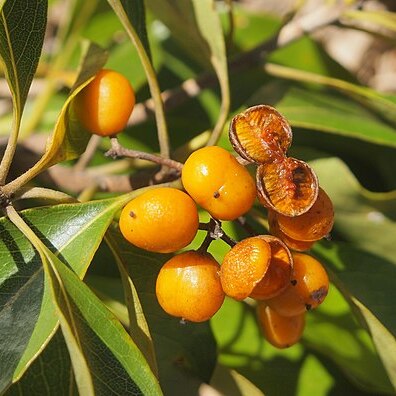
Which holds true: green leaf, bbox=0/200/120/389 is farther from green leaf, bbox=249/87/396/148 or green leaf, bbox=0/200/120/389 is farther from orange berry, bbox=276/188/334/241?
green leaf, bbox=249/87/396/148

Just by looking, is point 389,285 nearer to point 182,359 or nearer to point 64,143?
point 182,359

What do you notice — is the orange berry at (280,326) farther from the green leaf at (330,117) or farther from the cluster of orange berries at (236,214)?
the green leaf at (330,117)

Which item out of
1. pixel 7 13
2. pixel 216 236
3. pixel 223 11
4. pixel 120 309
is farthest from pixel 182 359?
pixel 223 11

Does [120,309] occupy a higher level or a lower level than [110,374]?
lower

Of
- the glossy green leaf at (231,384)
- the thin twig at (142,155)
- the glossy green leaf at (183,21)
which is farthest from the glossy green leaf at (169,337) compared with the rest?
the glossy green leaf at (183,21)

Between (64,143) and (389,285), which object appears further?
(389,285)
